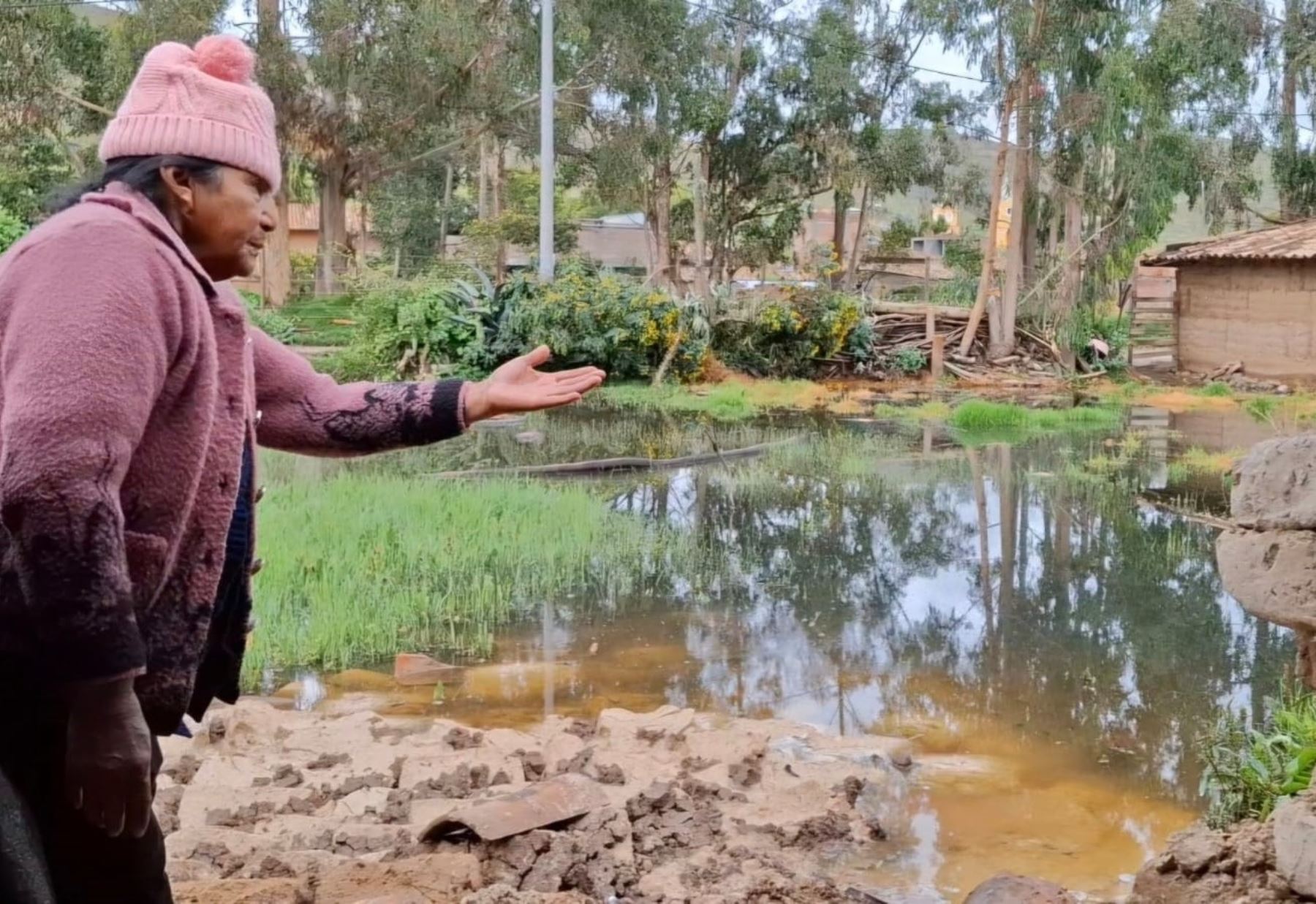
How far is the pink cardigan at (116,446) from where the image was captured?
151cm

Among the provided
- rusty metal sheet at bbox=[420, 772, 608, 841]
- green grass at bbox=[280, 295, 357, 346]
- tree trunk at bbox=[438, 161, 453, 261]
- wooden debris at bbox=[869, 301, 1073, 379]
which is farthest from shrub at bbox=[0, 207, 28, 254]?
tree trunk at bbox=[438, 161, 453, 261]

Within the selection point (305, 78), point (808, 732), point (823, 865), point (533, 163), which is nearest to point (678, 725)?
point (808, 732)

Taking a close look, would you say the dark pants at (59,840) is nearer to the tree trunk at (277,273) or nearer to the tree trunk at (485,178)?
the tree trunk at (277,273)

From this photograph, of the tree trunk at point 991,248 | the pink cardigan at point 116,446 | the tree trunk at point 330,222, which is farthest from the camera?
the tree trunk at point 330,222

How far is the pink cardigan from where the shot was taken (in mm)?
1508

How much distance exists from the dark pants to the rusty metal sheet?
5.24ft

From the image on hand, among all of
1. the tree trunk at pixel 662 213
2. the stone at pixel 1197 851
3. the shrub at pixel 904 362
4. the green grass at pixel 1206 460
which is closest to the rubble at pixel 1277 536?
the stone at pixel 1197 851

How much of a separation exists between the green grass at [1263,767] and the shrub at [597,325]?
13.6 m

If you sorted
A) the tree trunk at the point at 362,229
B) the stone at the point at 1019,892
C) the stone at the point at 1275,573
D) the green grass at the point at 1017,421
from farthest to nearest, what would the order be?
the tree trunk at the point at 362,229, the green grass at the point at 1017,421, the stone at the point at 1019,892, the stone at the point at 1275,573

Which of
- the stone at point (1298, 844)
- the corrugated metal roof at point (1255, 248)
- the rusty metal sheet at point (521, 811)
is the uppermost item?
the corrugated metal roof at point (1255, 248)

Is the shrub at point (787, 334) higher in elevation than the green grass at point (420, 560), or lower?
higher

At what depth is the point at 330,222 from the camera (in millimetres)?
27875

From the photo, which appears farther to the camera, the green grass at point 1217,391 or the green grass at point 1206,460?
the green grass at point 1217,391

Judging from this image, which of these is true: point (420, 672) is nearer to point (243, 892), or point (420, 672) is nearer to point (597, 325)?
point (243, 892)
